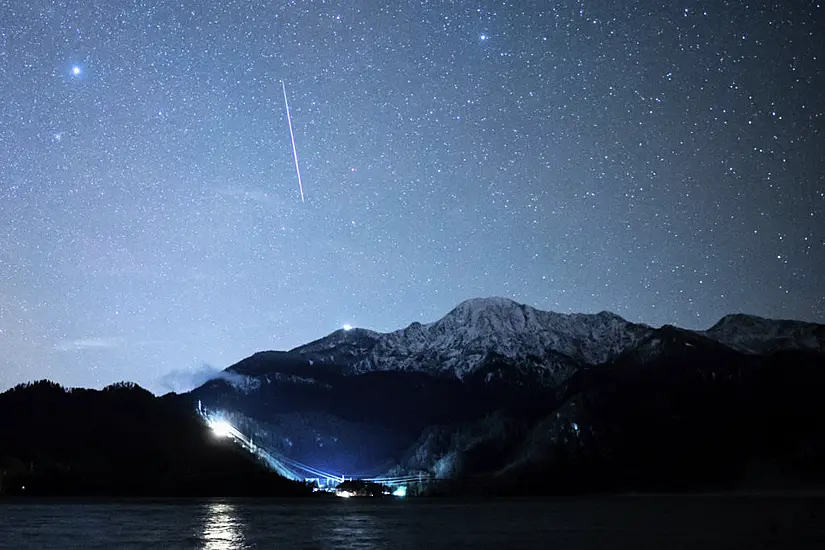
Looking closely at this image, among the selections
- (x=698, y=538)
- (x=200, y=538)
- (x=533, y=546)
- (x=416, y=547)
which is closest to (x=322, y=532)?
(x=200, y=538)

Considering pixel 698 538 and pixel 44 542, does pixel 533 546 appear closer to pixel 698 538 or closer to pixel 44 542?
pixel 698 538

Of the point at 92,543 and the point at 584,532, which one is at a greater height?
the point at 92,543

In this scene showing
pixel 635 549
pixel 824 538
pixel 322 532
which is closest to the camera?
pixel 635 549

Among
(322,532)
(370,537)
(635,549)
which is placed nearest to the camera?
(635,549)

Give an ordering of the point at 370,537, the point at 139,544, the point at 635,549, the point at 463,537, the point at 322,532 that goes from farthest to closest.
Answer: the point at 322,532, the point at 370,537, the point at 463,537, the point at 139,544, the point at 635,549

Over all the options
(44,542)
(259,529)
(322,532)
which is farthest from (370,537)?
(44,542)

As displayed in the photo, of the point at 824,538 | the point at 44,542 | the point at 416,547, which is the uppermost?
the point at 44,542

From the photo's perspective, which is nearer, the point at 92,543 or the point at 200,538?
the point at 92,543

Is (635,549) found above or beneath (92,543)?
beneath

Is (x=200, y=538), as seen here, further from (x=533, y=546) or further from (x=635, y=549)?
(x=635, y=549)
